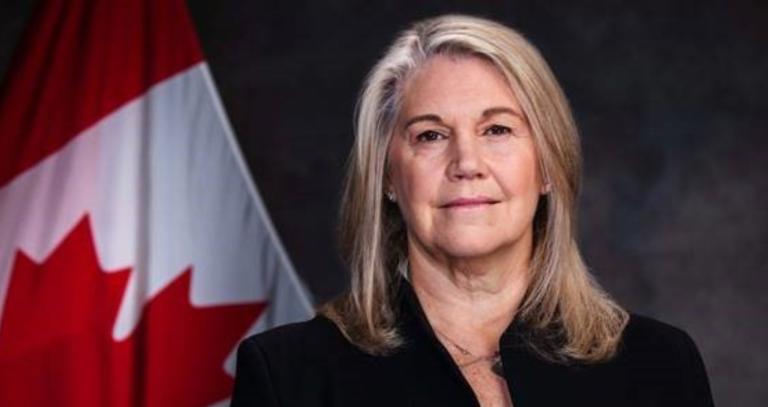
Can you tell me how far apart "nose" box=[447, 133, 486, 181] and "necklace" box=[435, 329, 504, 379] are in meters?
0.25

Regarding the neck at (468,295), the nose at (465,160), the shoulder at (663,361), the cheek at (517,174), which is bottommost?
the shoulder at (663,361)

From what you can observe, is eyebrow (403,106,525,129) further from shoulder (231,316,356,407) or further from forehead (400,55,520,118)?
shoulder (231,316,356,407)

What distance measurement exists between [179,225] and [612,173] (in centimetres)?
96

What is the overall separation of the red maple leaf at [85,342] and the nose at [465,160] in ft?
3.52

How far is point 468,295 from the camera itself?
213 cm

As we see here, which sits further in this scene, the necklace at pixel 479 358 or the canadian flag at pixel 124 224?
the canadian flag at pixel 124 224

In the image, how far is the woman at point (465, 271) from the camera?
6.73 ft

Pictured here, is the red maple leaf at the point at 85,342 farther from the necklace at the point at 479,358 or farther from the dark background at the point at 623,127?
the necklace at the point at 479,358

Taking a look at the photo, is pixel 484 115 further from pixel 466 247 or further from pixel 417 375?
pixel 417 375

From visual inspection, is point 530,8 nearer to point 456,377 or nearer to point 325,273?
point 325,273

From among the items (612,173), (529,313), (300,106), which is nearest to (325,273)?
(300,106)

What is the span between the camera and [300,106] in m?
3.28

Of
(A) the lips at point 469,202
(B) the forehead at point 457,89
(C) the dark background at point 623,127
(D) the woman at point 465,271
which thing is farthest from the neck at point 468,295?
(C) the dark background at point 623,127

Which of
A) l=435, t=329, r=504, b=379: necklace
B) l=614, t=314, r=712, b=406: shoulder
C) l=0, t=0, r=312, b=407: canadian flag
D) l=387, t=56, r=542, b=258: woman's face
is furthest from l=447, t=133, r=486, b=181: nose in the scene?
l=0, t=0, r=312, b=407: canadian flag
